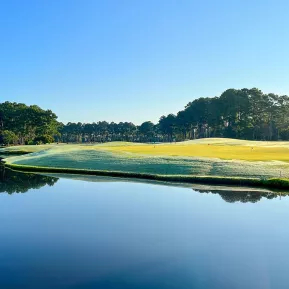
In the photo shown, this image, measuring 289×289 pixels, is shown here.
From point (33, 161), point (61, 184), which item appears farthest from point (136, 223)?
point (33, 161)

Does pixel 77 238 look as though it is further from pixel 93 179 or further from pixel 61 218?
pixel 93 179

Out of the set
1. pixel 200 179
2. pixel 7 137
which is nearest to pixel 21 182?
pixel 200 179

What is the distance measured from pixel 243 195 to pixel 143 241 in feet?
49.3

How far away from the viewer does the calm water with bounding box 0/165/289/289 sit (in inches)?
448

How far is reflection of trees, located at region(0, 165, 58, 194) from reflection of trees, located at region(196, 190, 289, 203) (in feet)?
52.9

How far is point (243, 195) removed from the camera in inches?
1086

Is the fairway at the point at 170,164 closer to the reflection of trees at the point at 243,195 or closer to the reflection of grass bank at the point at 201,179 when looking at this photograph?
the reflection of grass bank at the point at 201,179

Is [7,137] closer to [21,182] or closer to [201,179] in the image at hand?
[21,182]

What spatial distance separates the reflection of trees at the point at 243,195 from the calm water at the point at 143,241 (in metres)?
0.16

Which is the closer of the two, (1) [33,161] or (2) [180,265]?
(2) [180,265]

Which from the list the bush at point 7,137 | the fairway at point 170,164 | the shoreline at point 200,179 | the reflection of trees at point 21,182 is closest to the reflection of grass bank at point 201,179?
the shoreline at point 200,179

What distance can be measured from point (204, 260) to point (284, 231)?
6.37 metres

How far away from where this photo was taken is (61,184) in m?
33.4

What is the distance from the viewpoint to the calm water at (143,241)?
11391 mm
